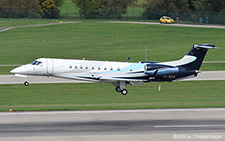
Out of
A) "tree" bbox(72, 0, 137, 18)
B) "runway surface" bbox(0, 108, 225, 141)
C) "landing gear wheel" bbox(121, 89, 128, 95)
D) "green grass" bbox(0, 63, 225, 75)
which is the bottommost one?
"green grass" bbox(0, 63, 225, 75)

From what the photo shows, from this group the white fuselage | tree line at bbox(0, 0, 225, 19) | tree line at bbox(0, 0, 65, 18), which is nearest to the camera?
the white fuselage

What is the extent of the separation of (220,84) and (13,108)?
21703 mm

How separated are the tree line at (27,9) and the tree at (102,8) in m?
9.12

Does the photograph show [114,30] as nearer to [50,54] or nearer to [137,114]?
[50,54]

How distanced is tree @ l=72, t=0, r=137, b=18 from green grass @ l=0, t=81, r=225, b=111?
299ft

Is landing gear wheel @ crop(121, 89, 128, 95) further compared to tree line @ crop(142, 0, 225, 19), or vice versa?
tree line @ crop(142, 0, 225, 19)

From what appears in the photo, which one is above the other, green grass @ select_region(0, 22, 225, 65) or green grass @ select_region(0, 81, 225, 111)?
green grass @ select_region(0, 22, 225, 65)

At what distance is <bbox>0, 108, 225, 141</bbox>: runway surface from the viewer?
25.0m

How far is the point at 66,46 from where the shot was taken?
258 feet

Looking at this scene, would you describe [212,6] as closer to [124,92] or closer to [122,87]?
[122,87]

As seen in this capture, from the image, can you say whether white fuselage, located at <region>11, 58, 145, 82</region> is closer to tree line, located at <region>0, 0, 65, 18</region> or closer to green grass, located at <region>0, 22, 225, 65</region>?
green grass, located at <region>0, 22, 225, 65</region>

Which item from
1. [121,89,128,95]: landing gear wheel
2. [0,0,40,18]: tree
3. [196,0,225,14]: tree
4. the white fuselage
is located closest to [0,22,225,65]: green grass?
[196,0,225,14]: tree

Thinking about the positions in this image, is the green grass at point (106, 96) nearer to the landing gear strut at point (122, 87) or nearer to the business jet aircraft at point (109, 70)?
the landing gear strut at point (122, 87)

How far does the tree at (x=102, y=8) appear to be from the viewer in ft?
443
